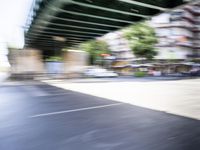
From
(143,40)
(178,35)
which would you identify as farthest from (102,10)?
(178,35)

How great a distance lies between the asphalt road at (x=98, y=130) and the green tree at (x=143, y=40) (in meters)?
35.2

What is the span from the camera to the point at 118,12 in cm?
1116

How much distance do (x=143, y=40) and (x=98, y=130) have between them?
124 feet

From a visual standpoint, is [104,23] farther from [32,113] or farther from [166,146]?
[166,146]

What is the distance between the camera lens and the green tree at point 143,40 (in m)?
41.7

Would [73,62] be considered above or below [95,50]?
below

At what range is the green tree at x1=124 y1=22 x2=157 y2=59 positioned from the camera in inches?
1641

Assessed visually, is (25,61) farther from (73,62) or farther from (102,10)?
(102,10)

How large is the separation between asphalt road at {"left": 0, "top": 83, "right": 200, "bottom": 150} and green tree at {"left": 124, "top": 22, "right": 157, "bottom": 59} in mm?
35177

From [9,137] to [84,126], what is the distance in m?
1.50

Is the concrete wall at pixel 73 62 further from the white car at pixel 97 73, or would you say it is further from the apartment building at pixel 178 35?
the apartment building at pixel 178 35

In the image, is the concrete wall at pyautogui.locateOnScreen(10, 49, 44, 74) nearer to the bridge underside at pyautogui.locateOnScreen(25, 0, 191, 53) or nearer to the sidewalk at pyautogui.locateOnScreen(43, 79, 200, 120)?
the bridge underside at pyautogui.locateOnScreen(25, 0, 191, 53)

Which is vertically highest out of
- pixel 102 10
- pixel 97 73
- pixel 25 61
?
pixel 102 10

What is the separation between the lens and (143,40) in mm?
41719
